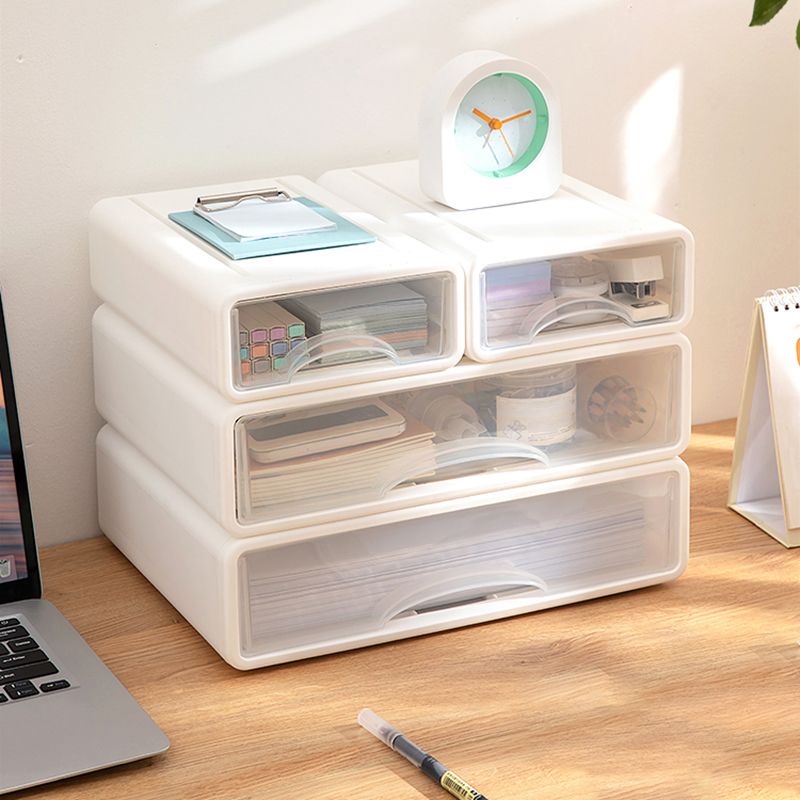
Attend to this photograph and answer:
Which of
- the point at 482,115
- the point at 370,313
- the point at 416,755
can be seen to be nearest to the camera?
the point at 416,755

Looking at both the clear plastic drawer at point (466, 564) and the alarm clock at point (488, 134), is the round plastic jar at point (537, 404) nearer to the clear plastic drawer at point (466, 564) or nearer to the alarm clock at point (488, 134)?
the clear plastic drawer at point (466, 564)

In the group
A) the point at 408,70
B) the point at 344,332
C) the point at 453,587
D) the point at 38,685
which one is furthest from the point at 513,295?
the point at 38,685

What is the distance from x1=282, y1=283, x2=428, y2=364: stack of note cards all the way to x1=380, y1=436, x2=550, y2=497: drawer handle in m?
0.10

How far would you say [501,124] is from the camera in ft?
4.01

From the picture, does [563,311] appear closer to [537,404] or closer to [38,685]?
[537,404]

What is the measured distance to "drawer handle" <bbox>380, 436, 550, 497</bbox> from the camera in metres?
1.16

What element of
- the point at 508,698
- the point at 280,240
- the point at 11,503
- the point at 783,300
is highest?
the point at 280,240

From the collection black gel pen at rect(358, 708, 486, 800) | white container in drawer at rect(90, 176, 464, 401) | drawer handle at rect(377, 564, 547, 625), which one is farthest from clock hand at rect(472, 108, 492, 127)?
black gel pen at rect(358, 708, 486, 800)

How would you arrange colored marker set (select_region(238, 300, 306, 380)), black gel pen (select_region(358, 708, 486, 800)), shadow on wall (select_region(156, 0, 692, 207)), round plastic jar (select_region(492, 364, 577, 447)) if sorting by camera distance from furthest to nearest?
1. shadow on wall (select_region(156, 0, 692, 207))
2. round plastic jar (select_region(492, 364, 577, 447))
3. colored marker set (select_region(238, 300, 306, 380))
4. black gel pen (select_region(358, 708, 486, 800))

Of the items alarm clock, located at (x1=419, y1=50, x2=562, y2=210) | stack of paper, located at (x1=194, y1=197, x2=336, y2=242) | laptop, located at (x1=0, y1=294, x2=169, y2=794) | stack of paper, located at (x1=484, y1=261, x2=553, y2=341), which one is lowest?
laptop, located at (x1=0, y1=294, x2=169, y2=794)

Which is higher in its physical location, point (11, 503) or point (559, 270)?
point (559, 270)

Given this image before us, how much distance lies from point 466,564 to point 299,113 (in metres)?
0.47

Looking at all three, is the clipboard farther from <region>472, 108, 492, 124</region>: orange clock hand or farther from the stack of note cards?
<region>472, 108, 492, 124</region>: orange clock hand

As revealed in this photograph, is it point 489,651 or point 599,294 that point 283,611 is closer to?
point 489,651
